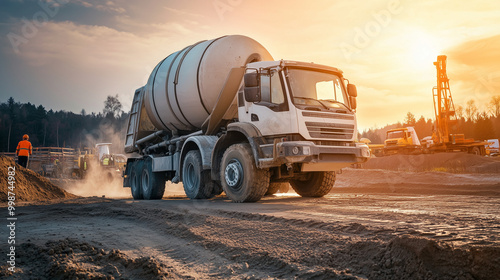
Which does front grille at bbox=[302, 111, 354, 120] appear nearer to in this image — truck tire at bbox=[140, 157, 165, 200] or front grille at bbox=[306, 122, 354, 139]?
front grille at bbox=[306, 122, 354, 139]

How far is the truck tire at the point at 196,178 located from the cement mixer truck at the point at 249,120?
1.0 inches

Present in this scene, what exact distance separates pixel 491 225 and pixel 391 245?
5.75 feet

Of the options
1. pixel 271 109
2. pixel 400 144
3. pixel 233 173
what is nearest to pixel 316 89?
pixel 271 109

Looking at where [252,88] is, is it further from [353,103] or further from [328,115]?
[353,103]

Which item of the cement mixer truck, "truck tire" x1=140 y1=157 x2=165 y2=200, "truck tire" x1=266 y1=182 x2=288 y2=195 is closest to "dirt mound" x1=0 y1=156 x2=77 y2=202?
"truck tire" x1=140 y1=157 x2=165 y2=200

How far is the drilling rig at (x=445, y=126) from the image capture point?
25.2 meters

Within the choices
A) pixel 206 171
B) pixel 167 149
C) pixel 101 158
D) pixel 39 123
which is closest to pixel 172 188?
pixel 101 158

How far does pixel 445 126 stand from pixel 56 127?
105 m

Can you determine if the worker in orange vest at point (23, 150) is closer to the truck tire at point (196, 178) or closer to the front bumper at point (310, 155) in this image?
the truck tire at point (196, 178)

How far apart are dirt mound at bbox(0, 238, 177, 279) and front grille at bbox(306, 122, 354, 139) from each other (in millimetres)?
5111

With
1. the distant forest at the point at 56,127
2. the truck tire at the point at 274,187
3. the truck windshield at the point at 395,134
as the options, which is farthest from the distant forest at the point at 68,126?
the truck tire at the point at 274,187

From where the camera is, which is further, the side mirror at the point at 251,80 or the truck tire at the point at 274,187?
the truck tire at the point at 274,187

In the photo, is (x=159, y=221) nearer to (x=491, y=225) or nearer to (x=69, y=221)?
(x=69, y=221)

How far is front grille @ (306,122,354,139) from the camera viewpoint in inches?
344
